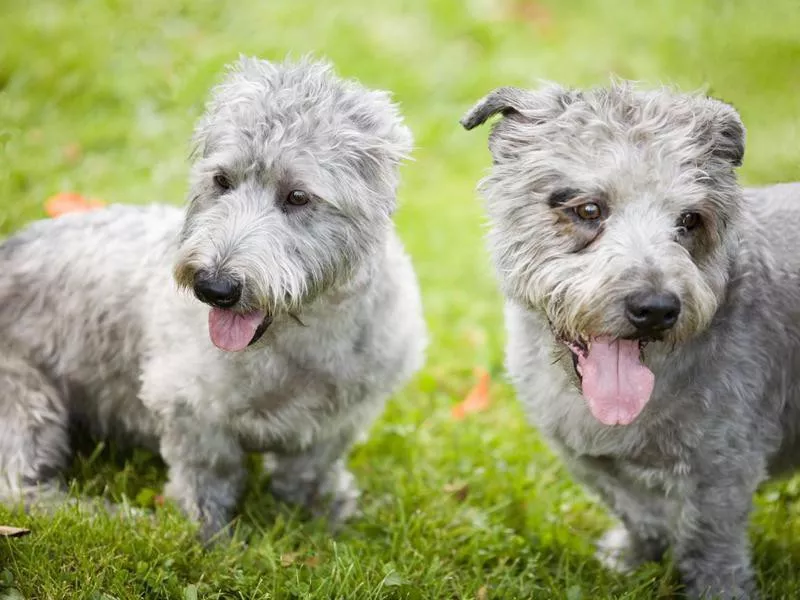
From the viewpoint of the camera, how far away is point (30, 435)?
15.4ft

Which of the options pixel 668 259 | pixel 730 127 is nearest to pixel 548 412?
pixel 668 259

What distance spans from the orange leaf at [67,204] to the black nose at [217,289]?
262 cm

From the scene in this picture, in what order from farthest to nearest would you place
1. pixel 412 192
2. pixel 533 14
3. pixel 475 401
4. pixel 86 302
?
1. pixel 533 14
2. pixel 412 192
3. pixel 475 401
4. pixel 86 302

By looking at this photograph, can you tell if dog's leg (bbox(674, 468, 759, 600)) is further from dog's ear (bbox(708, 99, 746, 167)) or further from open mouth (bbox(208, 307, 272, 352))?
open mouth (bbox(208, 307, 272, 352))

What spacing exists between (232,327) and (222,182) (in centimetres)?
62

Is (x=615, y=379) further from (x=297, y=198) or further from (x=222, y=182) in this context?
(x=222, y=182)

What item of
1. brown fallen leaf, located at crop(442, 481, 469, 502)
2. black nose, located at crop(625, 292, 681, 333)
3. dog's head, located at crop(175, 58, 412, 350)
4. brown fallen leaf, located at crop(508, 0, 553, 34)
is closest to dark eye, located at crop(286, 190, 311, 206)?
dog's head, located at crop(175, 58, 412, 350)

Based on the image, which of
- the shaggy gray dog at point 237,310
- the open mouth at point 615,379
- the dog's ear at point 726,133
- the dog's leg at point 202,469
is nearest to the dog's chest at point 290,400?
the shaggy gray dog at point 237,310

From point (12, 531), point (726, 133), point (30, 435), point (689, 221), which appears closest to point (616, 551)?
point (689, 221)

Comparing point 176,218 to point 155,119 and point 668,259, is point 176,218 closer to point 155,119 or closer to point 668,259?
point 668,259

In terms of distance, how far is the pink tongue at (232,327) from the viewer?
4.00m

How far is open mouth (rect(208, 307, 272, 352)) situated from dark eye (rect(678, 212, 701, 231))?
1.70m

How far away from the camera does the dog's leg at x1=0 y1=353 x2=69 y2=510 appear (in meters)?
4.58

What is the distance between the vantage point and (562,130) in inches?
146
